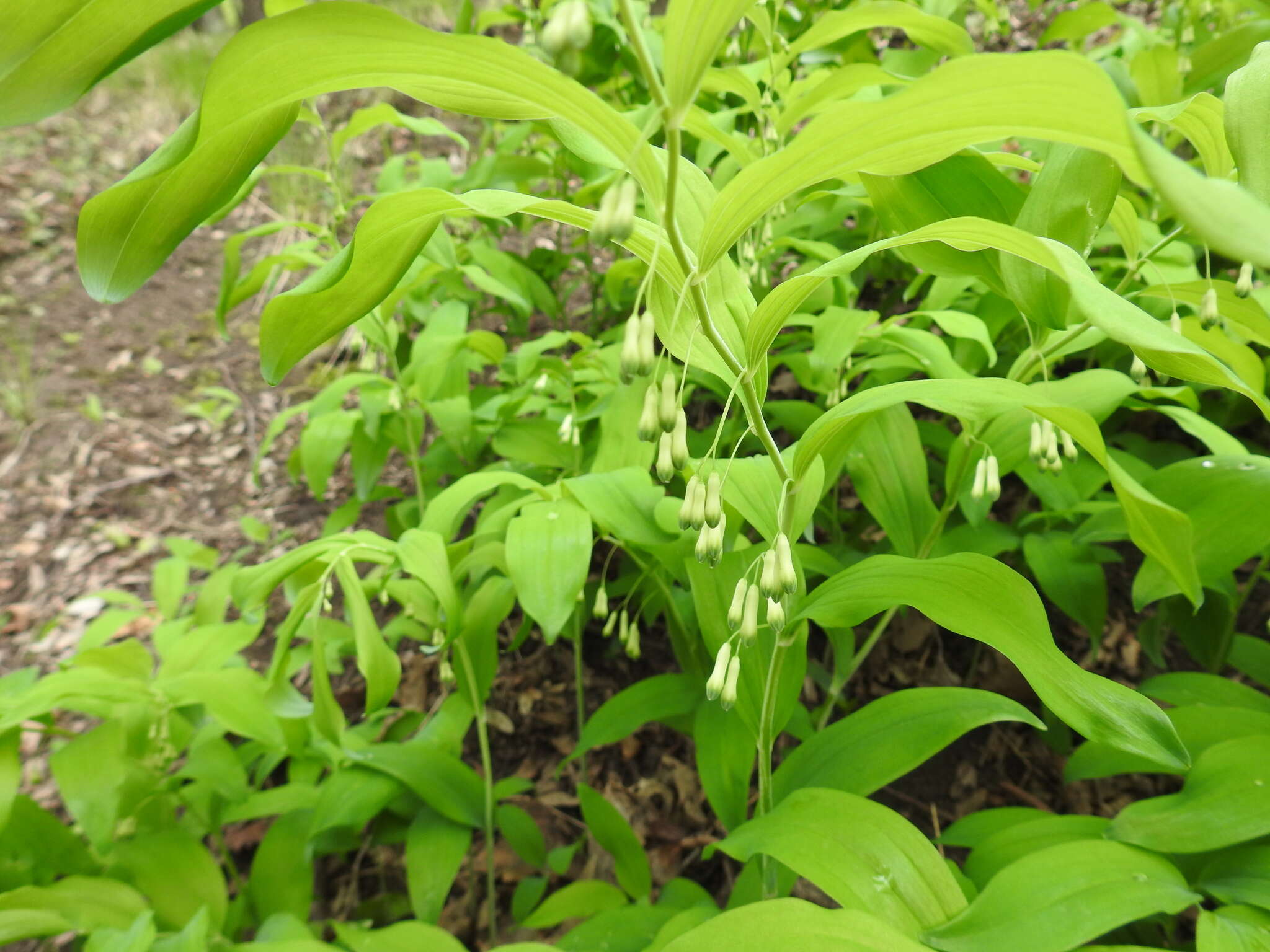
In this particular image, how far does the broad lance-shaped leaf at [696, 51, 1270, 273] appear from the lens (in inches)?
19.6

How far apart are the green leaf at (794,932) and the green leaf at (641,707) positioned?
2.49 ft

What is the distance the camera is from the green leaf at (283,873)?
1934 millimetres

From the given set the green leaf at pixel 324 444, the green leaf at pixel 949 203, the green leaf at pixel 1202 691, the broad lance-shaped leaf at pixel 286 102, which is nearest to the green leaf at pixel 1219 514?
the green leaf at pixel 1202 691

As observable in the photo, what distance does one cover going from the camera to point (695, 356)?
3.29 feet

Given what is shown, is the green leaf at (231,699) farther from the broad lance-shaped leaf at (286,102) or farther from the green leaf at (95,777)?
the broad lance-shaped leaf at (286,102)

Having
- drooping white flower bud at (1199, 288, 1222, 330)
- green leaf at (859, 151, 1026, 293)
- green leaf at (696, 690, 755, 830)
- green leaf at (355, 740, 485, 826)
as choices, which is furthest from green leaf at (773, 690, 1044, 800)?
green leaf at (355, 740, 485, 826)

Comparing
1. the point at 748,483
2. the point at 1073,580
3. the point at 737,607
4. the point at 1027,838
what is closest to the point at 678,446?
the point at 737,607

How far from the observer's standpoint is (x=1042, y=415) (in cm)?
87

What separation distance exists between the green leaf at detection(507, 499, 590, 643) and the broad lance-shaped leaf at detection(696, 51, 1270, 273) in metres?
0.70

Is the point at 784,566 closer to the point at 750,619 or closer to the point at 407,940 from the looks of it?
the point at 750,619

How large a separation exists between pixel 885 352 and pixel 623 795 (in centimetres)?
163

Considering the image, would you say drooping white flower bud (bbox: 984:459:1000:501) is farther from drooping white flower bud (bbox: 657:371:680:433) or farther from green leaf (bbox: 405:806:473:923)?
green leaf (bbox: 405:806:473:923)

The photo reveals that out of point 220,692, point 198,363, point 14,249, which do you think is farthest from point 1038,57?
point 14,249

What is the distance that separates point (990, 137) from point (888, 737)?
944 millimetres
